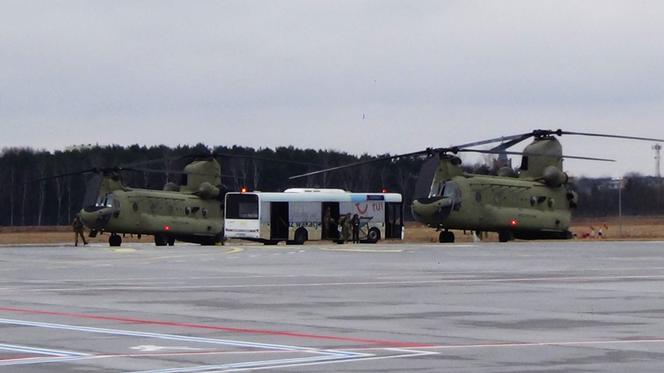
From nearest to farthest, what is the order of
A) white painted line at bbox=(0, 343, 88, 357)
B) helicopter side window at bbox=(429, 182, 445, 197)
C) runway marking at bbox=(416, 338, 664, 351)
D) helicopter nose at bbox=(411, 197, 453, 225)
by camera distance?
white painted line at bbox=(0, 343, 88, 357), runway marking at bbox=(416, 338, 664, 351), helicopter nose at bbox=(411, 197, 453, 225), helicopter side window at bbox=(429, 182, 445, 197)

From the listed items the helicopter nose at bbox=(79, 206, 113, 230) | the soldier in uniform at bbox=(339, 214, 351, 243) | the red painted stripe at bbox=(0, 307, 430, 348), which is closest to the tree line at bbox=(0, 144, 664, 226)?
the soldier in uniform at bbox=(339, 214, 351, 243)

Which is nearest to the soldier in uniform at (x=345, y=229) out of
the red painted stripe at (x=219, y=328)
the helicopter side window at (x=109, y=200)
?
the helicopter side window at (x=109, y=200)

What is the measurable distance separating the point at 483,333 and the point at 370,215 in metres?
49.9

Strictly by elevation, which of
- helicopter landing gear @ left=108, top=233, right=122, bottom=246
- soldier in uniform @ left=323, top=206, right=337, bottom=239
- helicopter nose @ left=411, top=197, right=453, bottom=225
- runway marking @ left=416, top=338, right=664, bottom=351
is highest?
helicopter nose @ left=411, top=197, right=453, bottom=225

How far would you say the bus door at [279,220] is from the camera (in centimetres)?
6412

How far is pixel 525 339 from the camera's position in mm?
15500

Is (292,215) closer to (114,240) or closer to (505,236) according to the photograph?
(114,240)

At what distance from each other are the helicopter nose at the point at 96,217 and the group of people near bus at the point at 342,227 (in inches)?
400

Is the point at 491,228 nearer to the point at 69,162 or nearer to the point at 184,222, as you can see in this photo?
the point at 184,222

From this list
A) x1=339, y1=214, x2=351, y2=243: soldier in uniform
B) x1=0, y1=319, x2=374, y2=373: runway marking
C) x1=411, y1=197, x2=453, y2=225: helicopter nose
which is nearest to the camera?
x1=0, y1=319, x2=374, y2=373: runway marking

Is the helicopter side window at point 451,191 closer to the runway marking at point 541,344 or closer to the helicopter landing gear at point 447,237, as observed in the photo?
the helicopter landing gear at point 447,237

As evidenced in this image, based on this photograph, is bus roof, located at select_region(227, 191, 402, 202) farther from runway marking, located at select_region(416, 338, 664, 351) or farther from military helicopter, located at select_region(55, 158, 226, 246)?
runway marking, located at select_region(416, 338, 664, 351)

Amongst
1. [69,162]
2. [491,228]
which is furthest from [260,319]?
[69,162]

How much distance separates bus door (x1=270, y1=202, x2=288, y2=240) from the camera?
6412 centimetres
